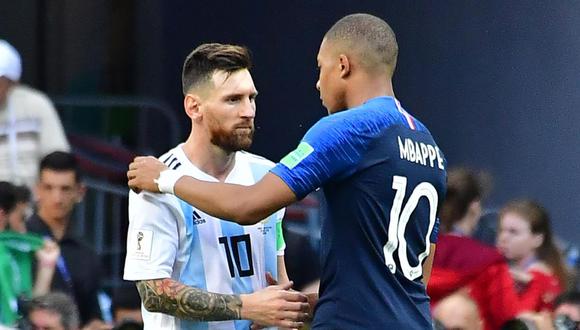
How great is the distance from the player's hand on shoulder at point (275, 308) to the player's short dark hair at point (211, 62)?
2.43 feet

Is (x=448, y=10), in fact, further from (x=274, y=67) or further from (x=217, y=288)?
(x=217, y=288)

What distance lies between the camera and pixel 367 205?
15.4 feet

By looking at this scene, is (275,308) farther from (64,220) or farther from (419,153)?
(64,220)

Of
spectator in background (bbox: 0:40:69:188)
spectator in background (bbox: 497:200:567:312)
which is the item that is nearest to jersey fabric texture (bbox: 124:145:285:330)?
spectator in background (bbox: 497:200:567:312)

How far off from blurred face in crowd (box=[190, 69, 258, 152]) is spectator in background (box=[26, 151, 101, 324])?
2.65 metres

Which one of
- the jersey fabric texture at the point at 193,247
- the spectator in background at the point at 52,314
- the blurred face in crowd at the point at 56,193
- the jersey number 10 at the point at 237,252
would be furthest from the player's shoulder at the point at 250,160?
the blurred face in crowd at the point at 56,193

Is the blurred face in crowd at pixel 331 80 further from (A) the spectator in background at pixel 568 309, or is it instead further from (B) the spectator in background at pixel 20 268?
(A) the spectator in background at pixel 568 309

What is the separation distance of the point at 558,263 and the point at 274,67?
2.59 metres

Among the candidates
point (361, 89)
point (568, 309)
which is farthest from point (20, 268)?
point (361, 89)

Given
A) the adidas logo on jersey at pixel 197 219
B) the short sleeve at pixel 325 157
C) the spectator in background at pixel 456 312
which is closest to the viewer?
the short sleeve at pixel 325 157

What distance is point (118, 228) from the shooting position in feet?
31.6

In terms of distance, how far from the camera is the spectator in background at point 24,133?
8031 millimetres

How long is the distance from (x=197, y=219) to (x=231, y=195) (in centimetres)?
25

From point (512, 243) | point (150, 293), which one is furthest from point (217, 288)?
point (512, 243)
